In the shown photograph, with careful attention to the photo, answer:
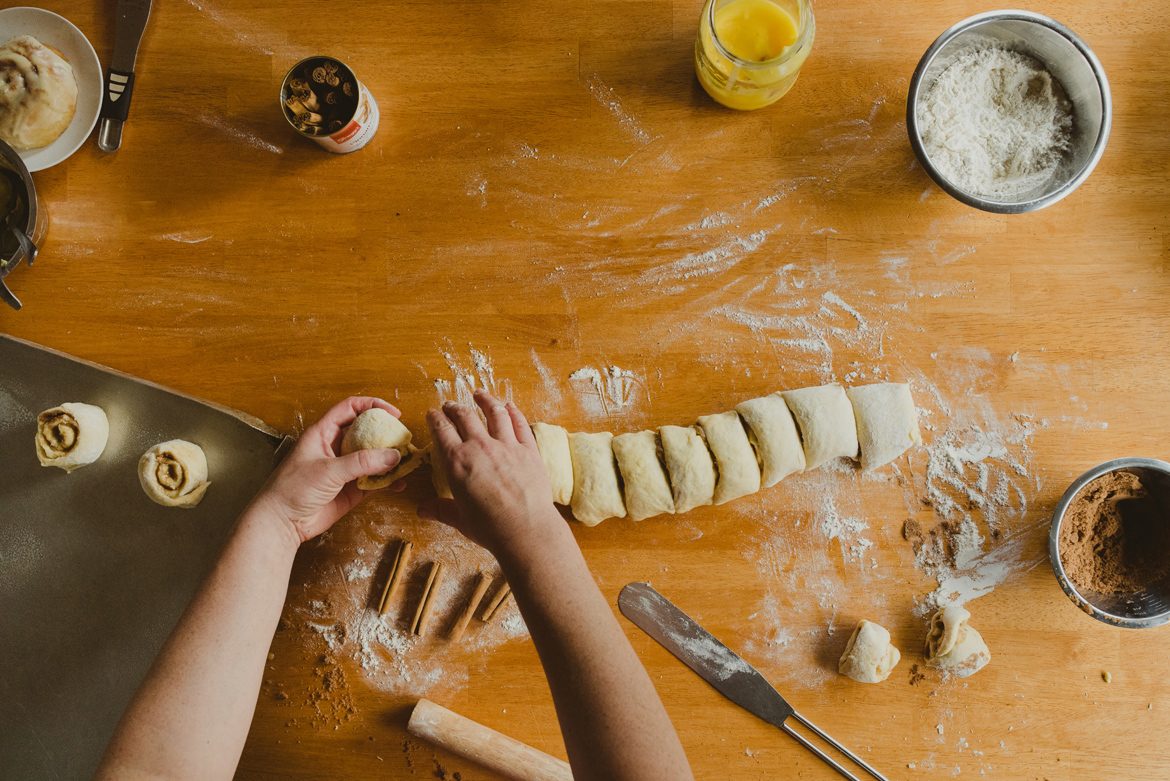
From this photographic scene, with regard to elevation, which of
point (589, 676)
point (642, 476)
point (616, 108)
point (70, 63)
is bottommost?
point (589, 676)

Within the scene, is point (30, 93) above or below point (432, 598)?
above

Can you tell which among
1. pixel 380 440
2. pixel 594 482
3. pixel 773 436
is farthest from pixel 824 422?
pixel 380 440

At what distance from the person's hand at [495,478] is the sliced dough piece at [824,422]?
1.95 feet

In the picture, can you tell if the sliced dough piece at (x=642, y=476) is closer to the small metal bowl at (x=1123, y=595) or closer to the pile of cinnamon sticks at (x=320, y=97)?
the small metal bowl at (x=1123, y=595)

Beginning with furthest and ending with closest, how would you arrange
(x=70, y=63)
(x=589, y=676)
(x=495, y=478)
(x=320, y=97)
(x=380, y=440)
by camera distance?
(x=70, y=63), (x=320, y=97), (x=380, y=440), (x=495, y=478), (x=589, y=676)

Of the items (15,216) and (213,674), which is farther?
(15,216)

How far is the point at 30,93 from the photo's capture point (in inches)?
61.4

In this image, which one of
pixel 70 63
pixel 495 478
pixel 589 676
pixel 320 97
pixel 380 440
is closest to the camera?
pixel 589 676

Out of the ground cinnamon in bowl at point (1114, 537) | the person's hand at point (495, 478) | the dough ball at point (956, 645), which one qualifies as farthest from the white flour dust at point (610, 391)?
the ground cinnamon in bowl at point (1114, 537)

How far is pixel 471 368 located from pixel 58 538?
1.13 metres

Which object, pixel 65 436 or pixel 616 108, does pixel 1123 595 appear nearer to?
pixel 616 108

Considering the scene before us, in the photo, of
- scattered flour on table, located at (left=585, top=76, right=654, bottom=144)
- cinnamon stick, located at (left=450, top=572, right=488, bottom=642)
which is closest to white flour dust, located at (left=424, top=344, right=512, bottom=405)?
cinnamon stick, located at (left=450, top=572, right=488, bottom=642)

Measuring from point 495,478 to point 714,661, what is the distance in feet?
2.33

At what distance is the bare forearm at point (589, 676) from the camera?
1157 mm
